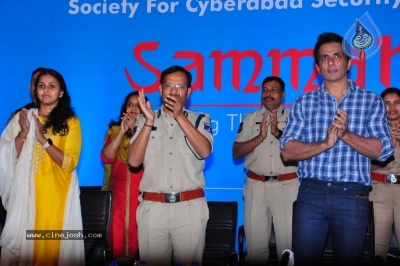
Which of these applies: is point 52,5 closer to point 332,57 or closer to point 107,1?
point 107,1

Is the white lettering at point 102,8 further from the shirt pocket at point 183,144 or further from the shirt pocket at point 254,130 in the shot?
the shirt pocket at point 183,144

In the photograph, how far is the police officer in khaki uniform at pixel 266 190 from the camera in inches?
185

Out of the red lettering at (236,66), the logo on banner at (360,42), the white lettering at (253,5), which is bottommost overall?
the logo on banner at (360,42)

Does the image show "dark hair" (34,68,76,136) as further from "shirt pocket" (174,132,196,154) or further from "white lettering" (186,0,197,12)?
"white lettering" (186,0,197,12)

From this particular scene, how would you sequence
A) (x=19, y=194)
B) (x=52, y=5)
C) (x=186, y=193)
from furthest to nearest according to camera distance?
(x=52, y=5) → (x=19, y=194) → (x=186, y=193)

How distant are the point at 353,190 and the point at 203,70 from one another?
9.60ft

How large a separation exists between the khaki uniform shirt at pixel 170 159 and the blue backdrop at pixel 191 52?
2063mm

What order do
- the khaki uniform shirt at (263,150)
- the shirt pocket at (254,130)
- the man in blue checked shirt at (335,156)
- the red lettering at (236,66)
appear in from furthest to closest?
the red lettering at (236,66), the shirt pocket at (254,130), the khaki uniform shirt at (263,150), the man in blue checked shirt at (335,156)

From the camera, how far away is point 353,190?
3.05 metres

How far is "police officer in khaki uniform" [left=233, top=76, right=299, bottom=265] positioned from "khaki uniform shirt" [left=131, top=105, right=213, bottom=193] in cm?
122

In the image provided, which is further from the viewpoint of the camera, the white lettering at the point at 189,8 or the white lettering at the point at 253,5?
the white lettering at the point at 189,8

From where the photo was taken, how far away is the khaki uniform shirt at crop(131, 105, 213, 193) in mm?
3482

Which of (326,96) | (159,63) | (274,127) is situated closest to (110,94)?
(159,63)

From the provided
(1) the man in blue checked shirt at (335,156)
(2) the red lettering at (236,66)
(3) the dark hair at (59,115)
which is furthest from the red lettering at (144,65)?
(1) the man in blue checked shirt at (335,156)
